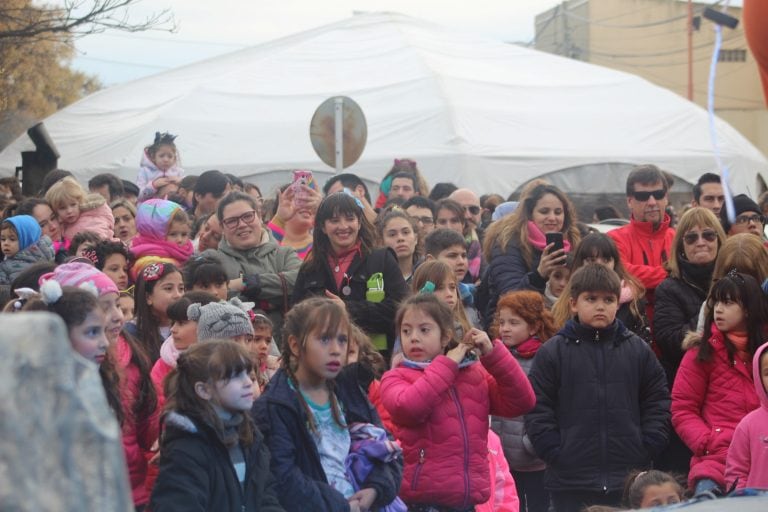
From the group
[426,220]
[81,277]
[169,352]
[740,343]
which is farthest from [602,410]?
[426,220]

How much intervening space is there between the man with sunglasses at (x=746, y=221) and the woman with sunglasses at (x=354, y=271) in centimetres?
250

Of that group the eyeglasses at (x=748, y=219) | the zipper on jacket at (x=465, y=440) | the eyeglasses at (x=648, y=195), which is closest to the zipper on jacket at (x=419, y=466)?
the zipper on jacket at (x=465, y=440)

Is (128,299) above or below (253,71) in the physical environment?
below

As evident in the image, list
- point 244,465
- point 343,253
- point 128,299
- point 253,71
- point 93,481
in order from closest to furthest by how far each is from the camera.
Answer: point 93,481, point 244,465, point 128,299, point 343,253, point 253,71

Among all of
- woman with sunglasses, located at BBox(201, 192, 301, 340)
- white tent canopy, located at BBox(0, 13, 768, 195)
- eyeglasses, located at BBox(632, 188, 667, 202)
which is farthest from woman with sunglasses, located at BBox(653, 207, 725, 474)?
white tent canopy, located at BBox(0, 13, 768, 195)

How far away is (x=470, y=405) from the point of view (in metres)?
5.64

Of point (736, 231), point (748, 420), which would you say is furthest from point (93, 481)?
point (736, 231)

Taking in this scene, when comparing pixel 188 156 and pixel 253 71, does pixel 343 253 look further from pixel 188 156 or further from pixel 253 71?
pixel 253 71

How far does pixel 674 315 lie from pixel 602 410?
110cm

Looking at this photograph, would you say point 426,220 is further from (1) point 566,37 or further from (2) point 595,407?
(1) point 566,37

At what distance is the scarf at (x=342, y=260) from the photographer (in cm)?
681

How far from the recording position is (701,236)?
722 centimetres

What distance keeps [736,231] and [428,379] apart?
3470 millimetres

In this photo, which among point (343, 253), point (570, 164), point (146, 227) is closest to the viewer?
point (343, 253)
